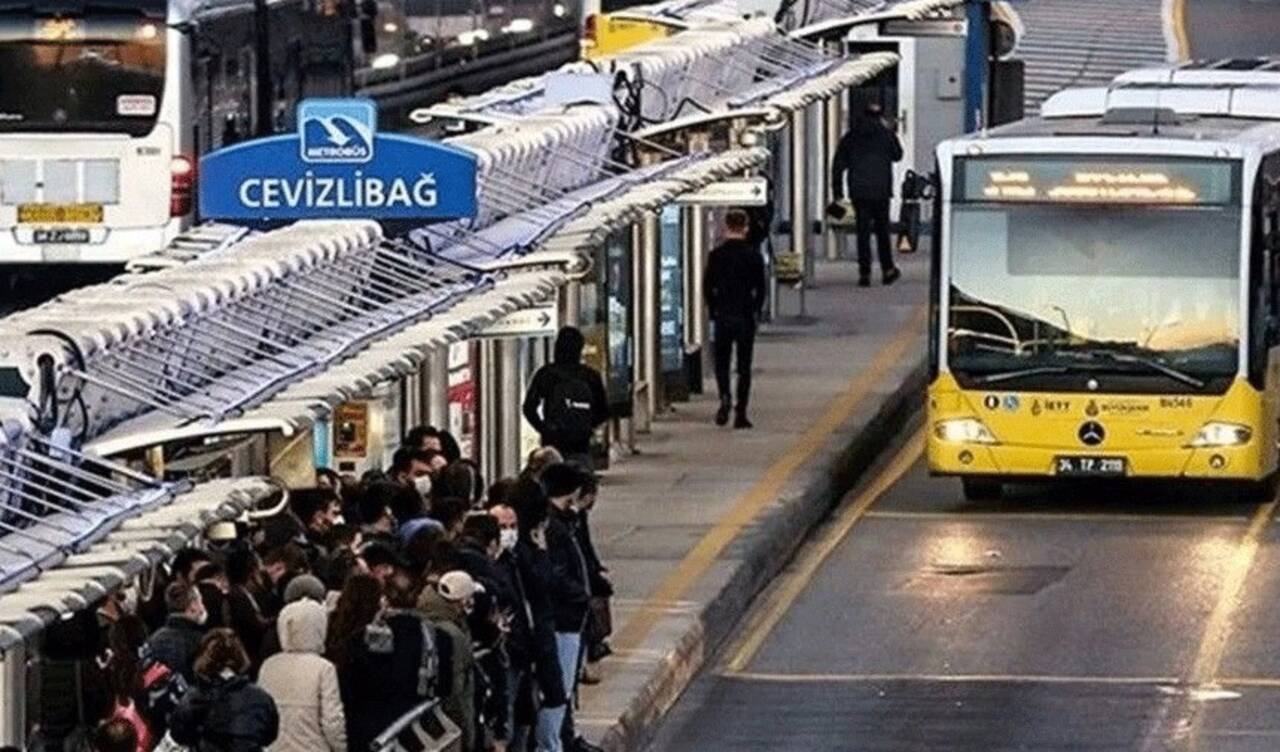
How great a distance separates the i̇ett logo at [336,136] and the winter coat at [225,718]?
8586mm

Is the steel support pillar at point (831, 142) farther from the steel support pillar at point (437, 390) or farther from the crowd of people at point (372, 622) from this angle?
the crowd of people at point (372, 622)

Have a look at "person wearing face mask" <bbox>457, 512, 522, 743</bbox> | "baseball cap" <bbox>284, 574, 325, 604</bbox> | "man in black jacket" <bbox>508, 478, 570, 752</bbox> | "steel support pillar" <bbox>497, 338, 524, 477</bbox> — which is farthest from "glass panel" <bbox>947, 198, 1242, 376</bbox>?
"baseball cap" <bbox>284, 574, 325, 604</bbox>

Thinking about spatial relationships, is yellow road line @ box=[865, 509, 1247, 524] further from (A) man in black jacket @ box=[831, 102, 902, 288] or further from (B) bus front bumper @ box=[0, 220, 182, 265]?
(A) man in black jacket @ box=[831, 102, 902, 288]

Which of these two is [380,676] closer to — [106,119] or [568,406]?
[568,406]

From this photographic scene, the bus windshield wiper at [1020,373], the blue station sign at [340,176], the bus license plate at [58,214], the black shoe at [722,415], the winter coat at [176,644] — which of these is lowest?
the black shoe at [722,415]

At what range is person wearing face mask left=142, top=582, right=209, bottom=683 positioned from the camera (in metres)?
16.0

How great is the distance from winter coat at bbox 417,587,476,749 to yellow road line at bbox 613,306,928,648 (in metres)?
6.10

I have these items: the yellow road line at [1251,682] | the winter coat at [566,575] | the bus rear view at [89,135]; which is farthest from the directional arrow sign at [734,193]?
the winter coat at [566,575]

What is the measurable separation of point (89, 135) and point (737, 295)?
273 inches

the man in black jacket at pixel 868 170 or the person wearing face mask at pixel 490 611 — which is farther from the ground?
→ the person wearing face mask at pixel 490 611

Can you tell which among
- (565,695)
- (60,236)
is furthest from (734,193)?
(565,695)

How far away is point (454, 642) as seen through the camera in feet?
57.8

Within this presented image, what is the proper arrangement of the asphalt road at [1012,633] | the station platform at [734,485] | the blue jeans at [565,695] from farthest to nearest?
the station platform at [734,485]
the asphalt road at [1012,633]
the blue jeans at [565,695]

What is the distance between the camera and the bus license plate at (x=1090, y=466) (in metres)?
30.7
